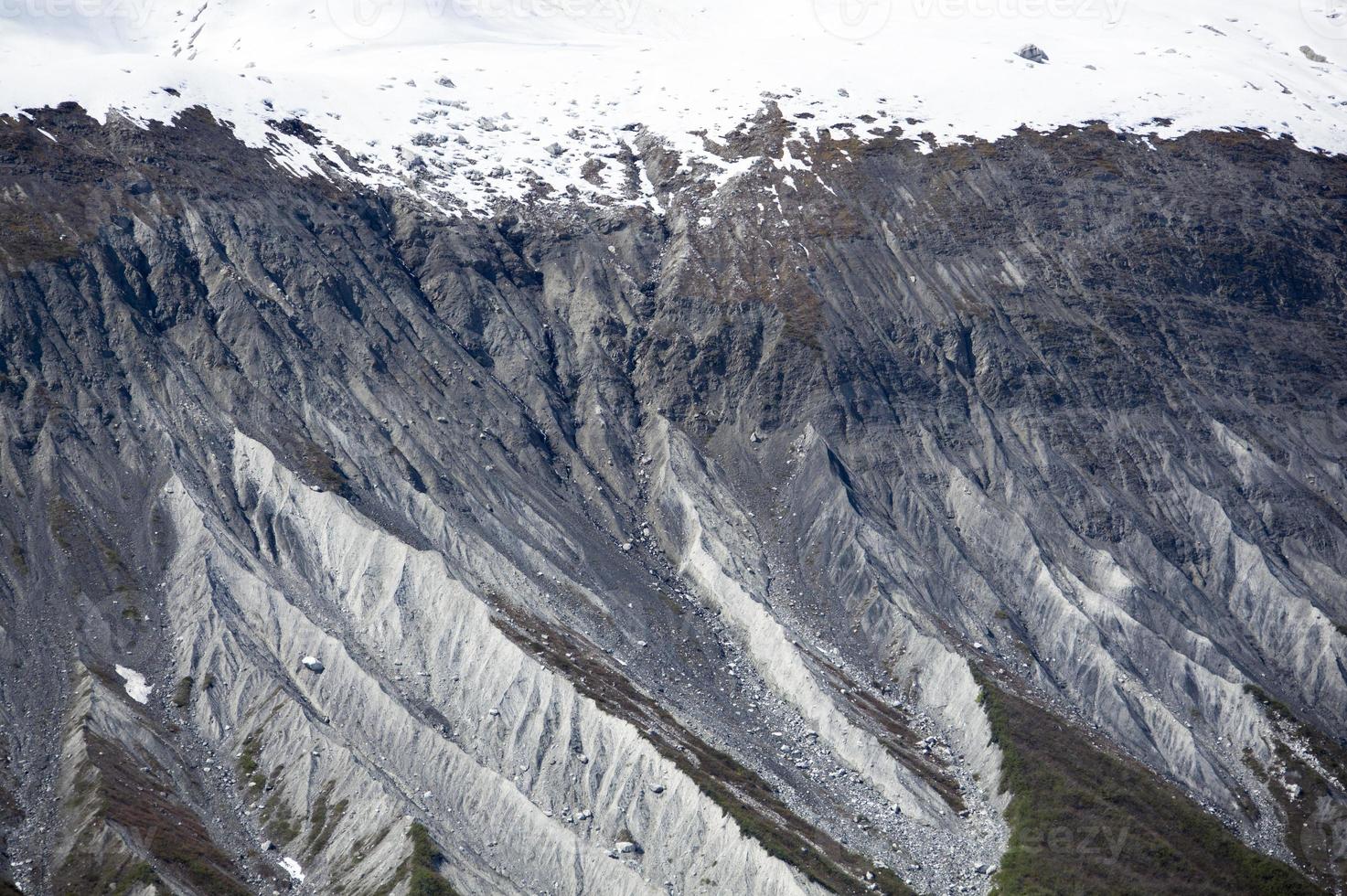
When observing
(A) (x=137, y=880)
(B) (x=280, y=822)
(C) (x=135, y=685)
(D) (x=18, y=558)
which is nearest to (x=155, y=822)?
(A) (x=137, y=880)

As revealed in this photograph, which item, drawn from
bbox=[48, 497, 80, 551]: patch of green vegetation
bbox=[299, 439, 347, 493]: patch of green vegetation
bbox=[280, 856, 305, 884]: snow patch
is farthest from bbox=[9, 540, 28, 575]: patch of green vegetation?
bbox=[280, 856, 305, 884]: snow patch

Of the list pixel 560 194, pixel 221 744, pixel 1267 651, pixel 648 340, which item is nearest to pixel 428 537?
pixel 221 744

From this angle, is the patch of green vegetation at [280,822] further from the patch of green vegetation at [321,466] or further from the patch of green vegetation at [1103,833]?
the patch of green vegetation at [1103,833]

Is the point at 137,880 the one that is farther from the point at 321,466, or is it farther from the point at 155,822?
the point at 321,466

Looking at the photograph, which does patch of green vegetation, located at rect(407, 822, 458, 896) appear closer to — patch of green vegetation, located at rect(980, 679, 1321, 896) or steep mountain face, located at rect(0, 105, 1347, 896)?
steep mountain face, located at rect(0, 105, 1347, 896)

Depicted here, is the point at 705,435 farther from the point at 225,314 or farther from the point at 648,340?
the point at 225,314

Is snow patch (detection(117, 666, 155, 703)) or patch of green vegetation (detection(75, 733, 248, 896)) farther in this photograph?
snow patch (detection(117, 666, 155, 703))

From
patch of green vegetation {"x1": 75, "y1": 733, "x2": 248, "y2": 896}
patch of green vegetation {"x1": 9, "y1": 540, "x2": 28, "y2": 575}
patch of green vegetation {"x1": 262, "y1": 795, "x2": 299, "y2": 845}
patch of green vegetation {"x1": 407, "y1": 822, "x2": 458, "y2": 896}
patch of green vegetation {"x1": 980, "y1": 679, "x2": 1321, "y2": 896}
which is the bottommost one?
patch of green vegetation {"x1": 980, "y1": 679, "x2": 1321, "y2": 896}
